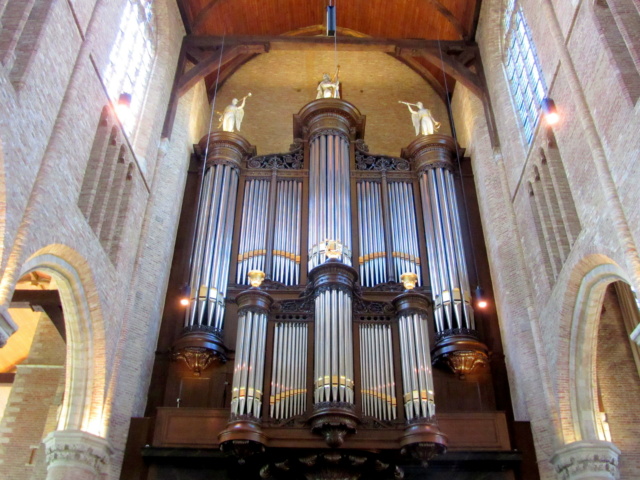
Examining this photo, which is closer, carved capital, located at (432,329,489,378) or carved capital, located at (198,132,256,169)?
carved capital, located at (432,329,489,378)

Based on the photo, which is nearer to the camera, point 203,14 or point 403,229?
point 403,229

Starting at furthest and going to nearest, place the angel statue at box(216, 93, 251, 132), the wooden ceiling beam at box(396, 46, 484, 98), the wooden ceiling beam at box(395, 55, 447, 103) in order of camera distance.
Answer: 1. the wooden ceiling beam at box(395, 55, 447, 103)
2. the angel statue at box(216, 93, 251, 132)
3. the wooden ceiling beam at box(396, 46, 484, 98)

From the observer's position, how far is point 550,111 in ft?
39.3

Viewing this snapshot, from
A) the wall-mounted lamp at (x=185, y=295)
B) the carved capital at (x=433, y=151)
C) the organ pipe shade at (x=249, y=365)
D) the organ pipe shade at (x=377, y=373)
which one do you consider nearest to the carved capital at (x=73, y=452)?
the organ pipe shade at (x=249, y=365)

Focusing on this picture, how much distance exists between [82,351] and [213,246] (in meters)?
4.17

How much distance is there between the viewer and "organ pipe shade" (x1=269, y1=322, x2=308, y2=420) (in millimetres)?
11875

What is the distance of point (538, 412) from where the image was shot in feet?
40.8

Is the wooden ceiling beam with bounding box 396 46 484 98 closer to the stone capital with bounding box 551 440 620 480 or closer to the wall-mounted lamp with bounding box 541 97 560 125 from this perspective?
the wall-mounted lamp with bounding box 541 97 560 125

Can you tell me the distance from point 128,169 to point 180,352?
12.3ft

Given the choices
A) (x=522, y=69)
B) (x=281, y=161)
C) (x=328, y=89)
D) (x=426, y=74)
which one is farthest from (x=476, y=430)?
(x=426, y=74)

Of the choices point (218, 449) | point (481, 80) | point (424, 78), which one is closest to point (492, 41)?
point (481, 80)

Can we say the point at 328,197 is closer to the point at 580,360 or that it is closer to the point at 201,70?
the point at 201,70

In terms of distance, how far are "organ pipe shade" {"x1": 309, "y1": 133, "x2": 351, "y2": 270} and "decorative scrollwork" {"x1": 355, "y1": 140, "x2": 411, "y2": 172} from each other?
1.61 feet

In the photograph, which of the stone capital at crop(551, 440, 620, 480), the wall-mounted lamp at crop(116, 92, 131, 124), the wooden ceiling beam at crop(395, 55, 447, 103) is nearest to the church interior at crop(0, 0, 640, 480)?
the stone capital at crop(551, 440, 620, 480)
